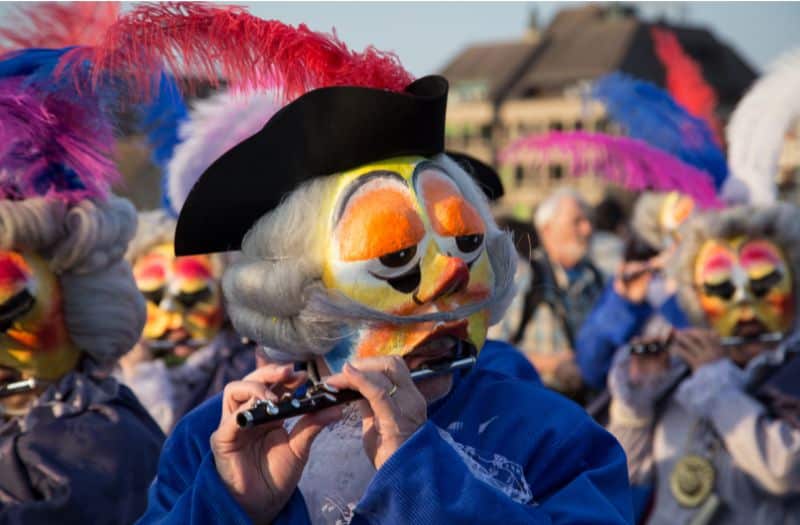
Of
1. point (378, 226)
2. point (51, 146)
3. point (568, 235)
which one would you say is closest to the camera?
point (378, 226)

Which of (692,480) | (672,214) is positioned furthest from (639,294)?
(692,480)

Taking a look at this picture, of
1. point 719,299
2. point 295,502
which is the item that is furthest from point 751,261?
point 295,502

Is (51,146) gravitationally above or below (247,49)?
below

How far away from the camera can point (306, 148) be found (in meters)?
2.45

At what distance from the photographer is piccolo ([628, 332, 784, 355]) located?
464 cm

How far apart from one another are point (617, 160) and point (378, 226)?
2.39 meters

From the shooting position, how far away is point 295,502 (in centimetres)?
245

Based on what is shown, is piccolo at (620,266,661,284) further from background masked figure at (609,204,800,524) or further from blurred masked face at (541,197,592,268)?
blurred masked face at (541,197,592,268)

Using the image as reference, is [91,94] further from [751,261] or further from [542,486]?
[751,261]

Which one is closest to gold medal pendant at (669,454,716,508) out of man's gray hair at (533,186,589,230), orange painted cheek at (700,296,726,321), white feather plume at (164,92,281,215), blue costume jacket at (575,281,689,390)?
orange painted cheek at (700,296,726,321)

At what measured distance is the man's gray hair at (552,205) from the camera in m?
8.28

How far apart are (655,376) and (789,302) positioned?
0.56 m

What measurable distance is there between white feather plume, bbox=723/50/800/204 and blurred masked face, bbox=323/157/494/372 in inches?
118

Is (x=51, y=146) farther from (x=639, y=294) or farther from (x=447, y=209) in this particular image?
(x=639, y=294)
